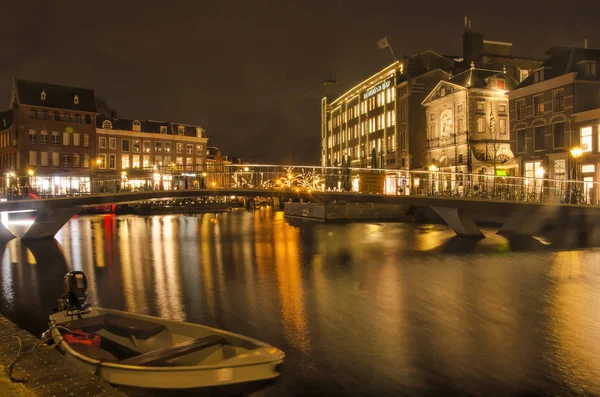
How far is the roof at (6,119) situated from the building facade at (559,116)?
2595 inches

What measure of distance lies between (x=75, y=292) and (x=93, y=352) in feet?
7.04

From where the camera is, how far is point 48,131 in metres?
71.9

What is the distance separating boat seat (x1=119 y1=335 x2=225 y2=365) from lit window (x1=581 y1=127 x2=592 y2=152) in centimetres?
3614

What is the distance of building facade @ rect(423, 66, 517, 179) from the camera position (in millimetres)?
54281

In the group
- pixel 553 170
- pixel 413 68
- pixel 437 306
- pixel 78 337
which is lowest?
pixel 437 306

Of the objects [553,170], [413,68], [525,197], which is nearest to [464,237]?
[525,197]

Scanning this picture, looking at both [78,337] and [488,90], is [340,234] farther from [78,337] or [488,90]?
[78,337]

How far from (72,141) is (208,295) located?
213ft

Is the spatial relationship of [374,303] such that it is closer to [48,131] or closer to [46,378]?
[46,378]

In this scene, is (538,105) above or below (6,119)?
below

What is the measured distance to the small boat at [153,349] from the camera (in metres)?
8.62

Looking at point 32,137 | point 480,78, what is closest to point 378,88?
point 480,78

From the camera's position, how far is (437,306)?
16875 mm

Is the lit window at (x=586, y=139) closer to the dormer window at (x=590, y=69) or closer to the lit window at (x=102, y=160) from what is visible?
the dormer window at (x=590, y=69)
